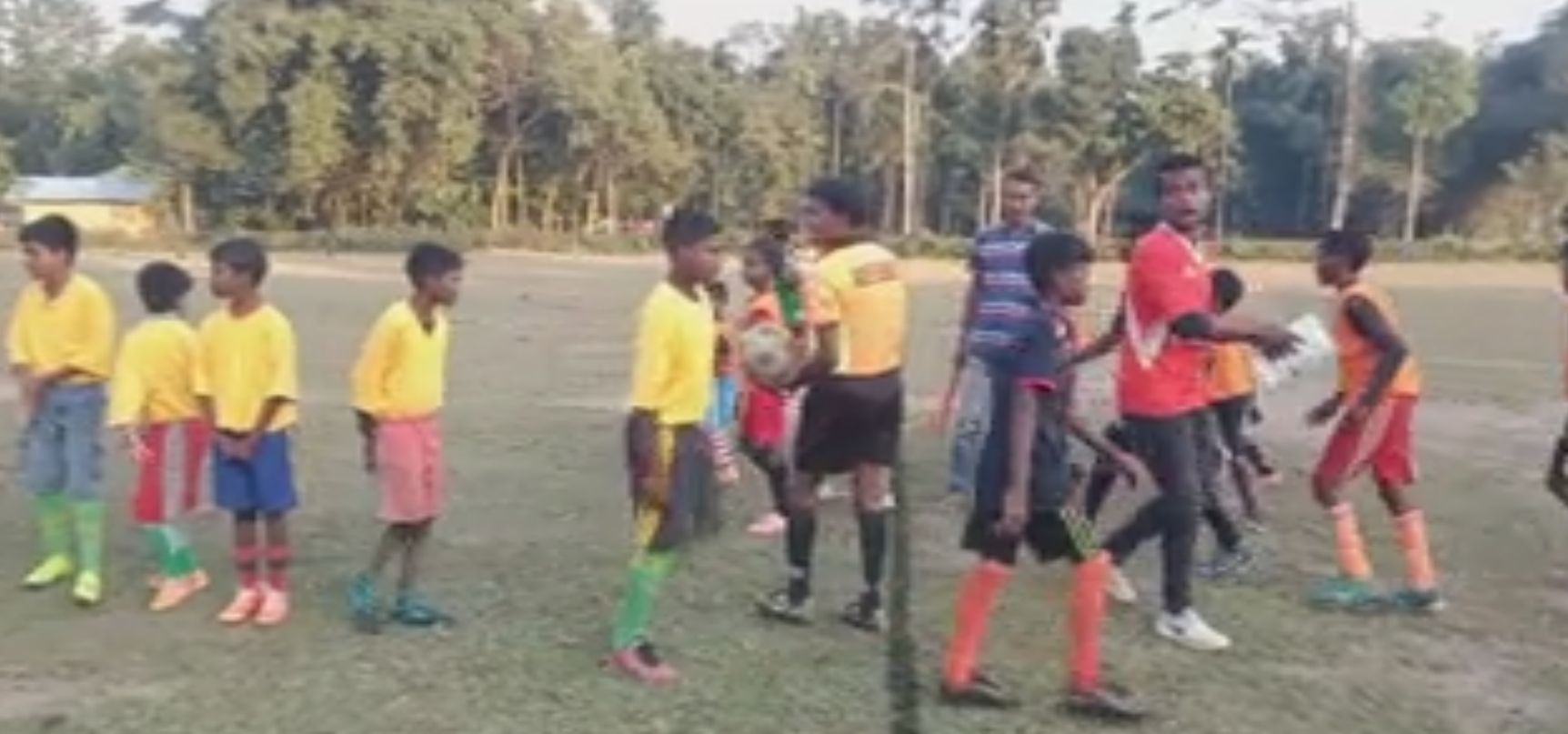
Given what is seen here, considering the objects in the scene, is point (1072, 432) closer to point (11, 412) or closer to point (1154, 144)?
point (11, 412)

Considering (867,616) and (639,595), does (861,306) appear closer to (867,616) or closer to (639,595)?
(867,616)

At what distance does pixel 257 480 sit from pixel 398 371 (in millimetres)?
654

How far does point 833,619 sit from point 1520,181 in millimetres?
60850

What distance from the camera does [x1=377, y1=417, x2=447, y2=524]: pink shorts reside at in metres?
6.03

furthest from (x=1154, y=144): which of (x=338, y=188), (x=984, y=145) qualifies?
(x=338, y=188)

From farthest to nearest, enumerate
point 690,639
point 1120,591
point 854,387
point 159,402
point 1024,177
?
point 1024,177 < point 1120,591 < point 159,402 < point 854,387 < point 690,639

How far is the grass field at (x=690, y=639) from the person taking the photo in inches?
204

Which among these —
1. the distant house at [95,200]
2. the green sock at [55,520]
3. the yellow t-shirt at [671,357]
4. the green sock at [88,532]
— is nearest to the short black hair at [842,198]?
the yellow t-shirt at [671,357]

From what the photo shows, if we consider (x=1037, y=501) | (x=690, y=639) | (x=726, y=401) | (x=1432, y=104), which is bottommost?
(x=690, y=639)

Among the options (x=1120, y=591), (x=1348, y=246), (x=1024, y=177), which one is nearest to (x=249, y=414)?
(x=1120, y=591)

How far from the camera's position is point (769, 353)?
6.15 meters

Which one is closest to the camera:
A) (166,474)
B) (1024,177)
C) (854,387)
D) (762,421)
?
(854,387)

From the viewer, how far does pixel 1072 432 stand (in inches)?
232

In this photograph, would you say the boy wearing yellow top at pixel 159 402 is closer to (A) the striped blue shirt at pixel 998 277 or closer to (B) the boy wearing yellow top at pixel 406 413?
(B) the boy wearing yellow top at pixel 406 413
